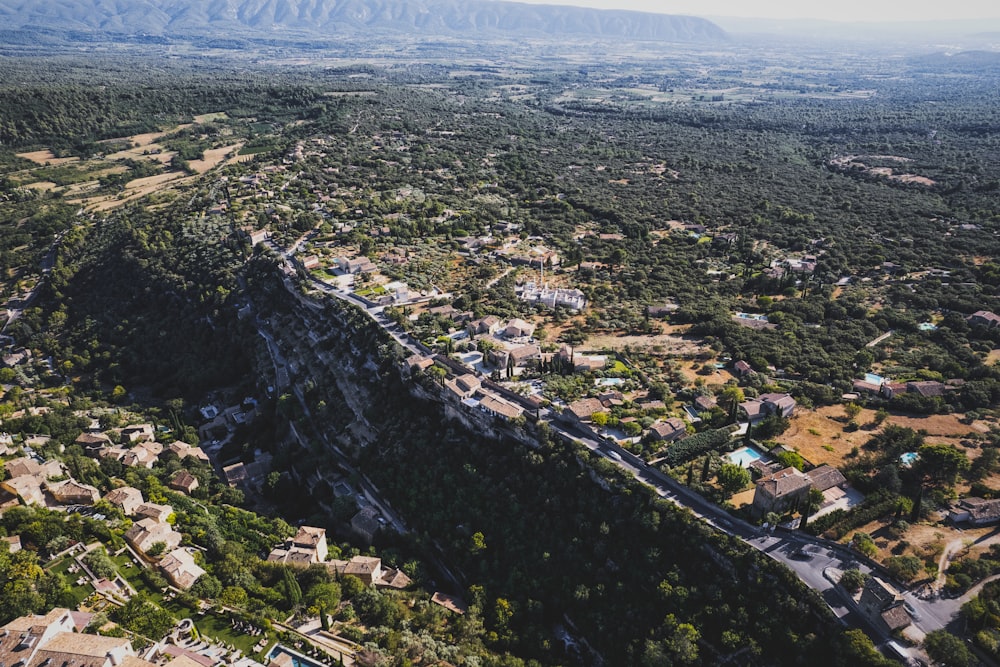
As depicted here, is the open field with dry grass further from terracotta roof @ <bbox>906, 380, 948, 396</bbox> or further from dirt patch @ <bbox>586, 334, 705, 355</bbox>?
terracotta roof @ <bbox>906, 380, 948, 396</bbox>

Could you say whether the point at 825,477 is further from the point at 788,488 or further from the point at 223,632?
the point at 223,632

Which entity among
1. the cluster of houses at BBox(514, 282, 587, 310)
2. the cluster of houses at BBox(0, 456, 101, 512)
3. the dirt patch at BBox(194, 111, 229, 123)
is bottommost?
the cluster of houses at BBox(0, 456, 101, 512)

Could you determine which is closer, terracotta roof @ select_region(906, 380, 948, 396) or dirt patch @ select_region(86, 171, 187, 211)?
terracotta roof @ select_region(906, 380, 948, 396)

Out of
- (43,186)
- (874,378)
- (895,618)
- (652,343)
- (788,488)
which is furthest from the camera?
(43,186)

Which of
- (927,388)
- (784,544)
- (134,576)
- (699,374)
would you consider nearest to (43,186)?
(134,576)

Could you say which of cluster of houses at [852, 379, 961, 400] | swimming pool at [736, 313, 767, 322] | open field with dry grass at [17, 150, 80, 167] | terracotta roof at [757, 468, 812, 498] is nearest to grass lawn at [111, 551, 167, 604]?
terracotta roof at [757, 468, 812, 498]

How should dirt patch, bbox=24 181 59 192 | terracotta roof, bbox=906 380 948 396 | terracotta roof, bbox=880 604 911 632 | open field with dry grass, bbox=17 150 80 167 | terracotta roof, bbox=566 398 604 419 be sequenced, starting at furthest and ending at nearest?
open field with dry grass, bbox=17 150 80 167
dirt patch, bbox=24 181 59 192
terracotta roof, bbox=906 380 948 396
terracotta roof, bbox=566 398 604 419
terracotta roof, bbox=880 604 911 632
